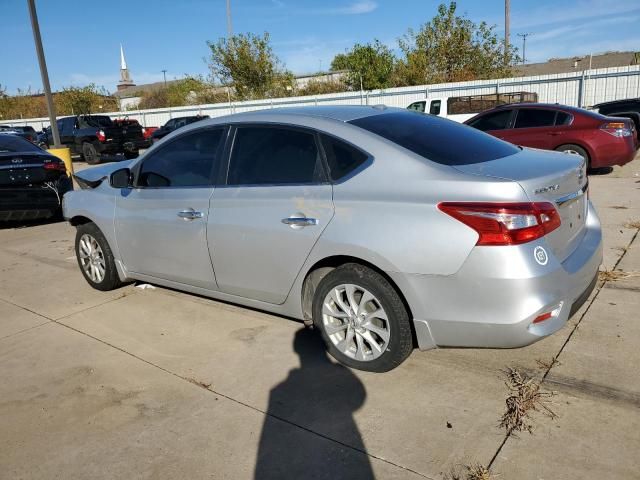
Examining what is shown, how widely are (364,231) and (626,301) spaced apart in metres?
2.47

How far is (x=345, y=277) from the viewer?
3.16 m

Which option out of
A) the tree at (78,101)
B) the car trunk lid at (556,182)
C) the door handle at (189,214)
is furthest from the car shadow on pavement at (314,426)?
the tree at (78,101)

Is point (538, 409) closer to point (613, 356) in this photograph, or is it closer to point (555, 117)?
point (613, 356)

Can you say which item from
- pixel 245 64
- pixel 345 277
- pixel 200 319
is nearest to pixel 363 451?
pixel 345 277

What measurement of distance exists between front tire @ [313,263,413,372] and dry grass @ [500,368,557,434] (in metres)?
0.62

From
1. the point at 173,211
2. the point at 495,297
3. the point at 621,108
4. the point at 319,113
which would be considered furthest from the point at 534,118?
the point at 495,297

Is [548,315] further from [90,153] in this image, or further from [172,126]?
[172,126]

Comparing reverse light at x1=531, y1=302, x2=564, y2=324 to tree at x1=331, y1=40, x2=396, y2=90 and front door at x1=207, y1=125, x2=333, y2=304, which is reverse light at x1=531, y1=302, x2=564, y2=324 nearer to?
front door at x1=207, y1=125, x2=333, y2=304

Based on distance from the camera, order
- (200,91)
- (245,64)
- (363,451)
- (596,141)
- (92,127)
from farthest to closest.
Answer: (200,91)
(245,64)
(92,127)
(596,141)
(363,451)

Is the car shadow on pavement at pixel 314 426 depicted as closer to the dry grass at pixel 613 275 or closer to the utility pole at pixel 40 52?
the dry grass at pixel 613 275

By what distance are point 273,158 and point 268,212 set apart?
0.39 metres

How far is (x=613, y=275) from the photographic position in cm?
466

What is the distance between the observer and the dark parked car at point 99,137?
1866cm

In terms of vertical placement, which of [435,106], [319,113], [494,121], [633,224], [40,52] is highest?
[40,52]
